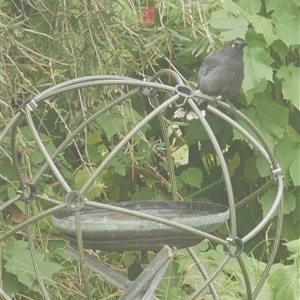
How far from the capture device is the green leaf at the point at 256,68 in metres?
2.25

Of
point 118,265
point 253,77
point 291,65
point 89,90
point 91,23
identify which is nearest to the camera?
point 91,23

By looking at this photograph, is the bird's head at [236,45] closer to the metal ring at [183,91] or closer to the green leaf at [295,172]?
the green leaf at [295,172]

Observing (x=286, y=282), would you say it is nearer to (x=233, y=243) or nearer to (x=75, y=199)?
(x=233, y=243)

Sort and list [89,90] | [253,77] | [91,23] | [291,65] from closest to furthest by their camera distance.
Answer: [91,23] → [89,90] → [253,77] → [291,65]

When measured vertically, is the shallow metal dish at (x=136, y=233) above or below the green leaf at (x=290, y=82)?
below

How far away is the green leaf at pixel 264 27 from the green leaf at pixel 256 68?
4 centimetres

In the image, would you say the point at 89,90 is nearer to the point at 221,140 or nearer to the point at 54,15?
the point at 54,15

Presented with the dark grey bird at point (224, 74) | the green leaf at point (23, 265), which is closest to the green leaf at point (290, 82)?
the dark grey bird at point (224, 74)

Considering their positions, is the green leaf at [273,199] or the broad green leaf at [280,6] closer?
the broad green leaf at [280,6]

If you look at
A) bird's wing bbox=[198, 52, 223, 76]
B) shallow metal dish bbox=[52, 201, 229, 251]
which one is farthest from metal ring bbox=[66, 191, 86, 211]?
bird's wing bbox=[198, 52, 223, 76]

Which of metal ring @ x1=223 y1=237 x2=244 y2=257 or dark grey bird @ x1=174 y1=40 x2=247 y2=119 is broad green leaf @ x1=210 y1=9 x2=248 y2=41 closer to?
dark grey bird @ x1=174 y1=40 x2=247 y2=119

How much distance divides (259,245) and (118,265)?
0.53m

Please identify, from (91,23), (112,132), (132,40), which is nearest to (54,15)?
(91,23)

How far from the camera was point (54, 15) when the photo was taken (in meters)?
1.87
